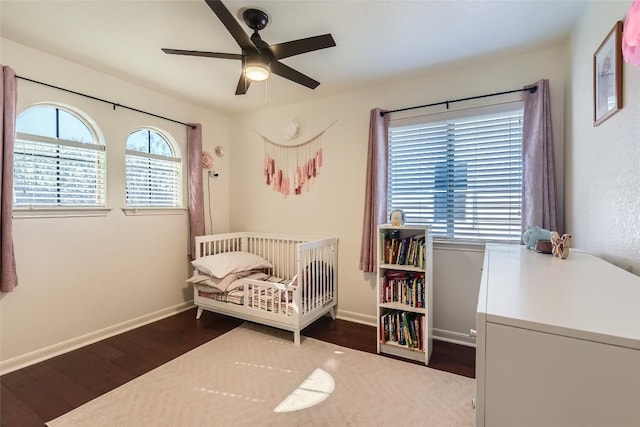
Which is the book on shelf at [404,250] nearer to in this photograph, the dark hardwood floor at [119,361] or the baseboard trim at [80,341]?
the dark hardwood floor at [119,361]

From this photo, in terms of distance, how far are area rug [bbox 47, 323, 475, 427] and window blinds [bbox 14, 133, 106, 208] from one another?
160 centimetres

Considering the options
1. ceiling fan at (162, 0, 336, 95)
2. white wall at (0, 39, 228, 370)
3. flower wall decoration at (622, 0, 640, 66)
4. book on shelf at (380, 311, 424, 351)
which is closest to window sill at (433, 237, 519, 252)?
book on shelf at (380, 311, 424, 351)

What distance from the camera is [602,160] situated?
1450 mm

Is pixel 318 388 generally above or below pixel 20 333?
below

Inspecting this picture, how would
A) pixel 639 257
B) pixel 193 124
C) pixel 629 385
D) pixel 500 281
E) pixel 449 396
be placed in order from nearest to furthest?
1. pixel 629 385
2. pixel 500 281
3. pixel 639 257
4. pixel 449 396
5. pixel 193 124

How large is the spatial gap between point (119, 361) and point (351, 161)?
8.71 ft

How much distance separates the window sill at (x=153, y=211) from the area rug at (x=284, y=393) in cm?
150

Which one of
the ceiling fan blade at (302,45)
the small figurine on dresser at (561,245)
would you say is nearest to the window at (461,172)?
the small figurine on dresser at (561,245)

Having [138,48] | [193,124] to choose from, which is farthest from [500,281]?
[193,124]

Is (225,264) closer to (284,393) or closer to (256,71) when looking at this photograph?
(284,393)

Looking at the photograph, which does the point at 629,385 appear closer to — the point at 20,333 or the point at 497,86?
the point at 497,86

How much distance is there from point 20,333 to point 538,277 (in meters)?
3.28

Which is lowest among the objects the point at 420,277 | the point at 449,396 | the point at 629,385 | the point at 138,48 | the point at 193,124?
the point at 449,396

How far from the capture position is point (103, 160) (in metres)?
2.63
